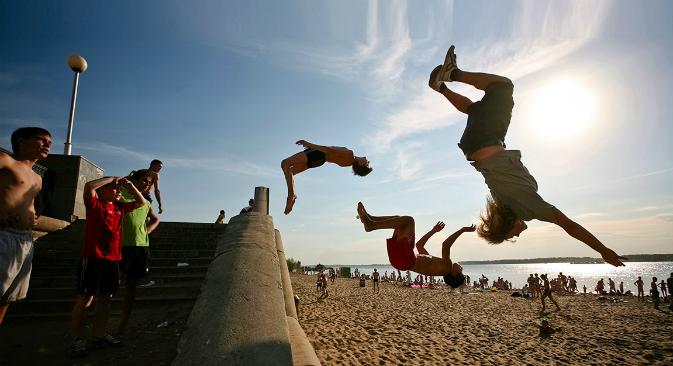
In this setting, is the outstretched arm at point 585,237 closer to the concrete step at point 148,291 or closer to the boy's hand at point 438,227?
the boy's hand at point 438,227

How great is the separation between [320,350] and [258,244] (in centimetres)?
456

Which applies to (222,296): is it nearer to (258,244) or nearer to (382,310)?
(258,244)

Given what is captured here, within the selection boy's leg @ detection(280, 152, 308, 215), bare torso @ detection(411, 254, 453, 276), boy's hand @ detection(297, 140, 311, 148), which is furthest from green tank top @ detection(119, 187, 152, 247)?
bare torso @ detection(411, 254, 453, 276)

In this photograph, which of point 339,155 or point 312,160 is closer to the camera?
point 312,160

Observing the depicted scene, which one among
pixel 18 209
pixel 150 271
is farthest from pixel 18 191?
pixel 150 271

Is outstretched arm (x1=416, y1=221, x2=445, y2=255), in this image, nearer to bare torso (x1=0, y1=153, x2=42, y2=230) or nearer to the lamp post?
bare torso (x1=0, y1=153, x2=42, y2=230)

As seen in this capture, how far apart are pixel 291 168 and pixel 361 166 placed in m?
1.04

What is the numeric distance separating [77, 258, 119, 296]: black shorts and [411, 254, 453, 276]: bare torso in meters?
3.57

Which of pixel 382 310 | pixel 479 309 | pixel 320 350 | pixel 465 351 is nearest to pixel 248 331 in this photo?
pixel 320 350

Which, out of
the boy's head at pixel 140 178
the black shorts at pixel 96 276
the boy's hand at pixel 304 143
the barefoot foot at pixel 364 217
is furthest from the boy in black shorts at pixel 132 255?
the barefoot foot at pixel 364 217

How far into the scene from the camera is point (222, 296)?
261 cm

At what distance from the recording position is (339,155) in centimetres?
439

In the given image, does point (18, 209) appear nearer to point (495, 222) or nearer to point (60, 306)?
point (60, 306)

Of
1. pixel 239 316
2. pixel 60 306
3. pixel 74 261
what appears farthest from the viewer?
pixel 74 261
